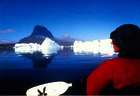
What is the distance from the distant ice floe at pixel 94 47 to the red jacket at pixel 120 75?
16 centimetres

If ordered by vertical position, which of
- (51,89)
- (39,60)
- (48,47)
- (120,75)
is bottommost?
(51,89)

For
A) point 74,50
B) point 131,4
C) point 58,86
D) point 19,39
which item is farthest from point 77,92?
point 131,4

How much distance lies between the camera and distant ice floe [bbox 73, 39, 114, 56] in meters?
2.83

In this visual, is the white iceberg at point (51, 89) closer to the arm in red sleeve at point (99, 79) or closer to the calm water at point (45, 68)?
the calm water at point (45, 68)

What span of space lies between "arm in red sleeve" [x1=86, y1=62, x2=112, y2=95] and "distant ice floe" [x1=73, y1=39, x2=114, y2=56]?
0.13 meters

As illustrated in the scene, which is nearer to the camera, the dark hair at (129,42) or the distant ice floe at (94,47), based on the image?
the dark hair at (129,42)

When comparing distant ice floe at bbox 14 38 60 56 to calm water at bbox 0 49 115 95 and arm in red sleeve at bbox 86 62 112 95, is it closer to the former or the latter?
calm water at bbox 0 49 115 95

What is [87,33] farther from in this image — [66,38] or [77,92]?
[77,92]

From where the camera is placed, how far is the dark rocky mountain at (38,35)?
112 inches

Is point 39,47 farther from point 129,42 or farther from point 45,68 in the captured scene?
point 129,42

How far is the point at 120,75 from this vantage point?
270cm

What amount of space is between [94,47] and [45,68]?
17.3 inches

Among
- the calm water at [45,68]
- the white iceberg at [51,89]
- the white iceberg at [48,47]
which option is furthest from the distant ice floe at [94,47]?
the white iceberg at [51,89]

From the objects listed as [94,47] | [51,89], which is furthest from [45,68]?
[94,47]
